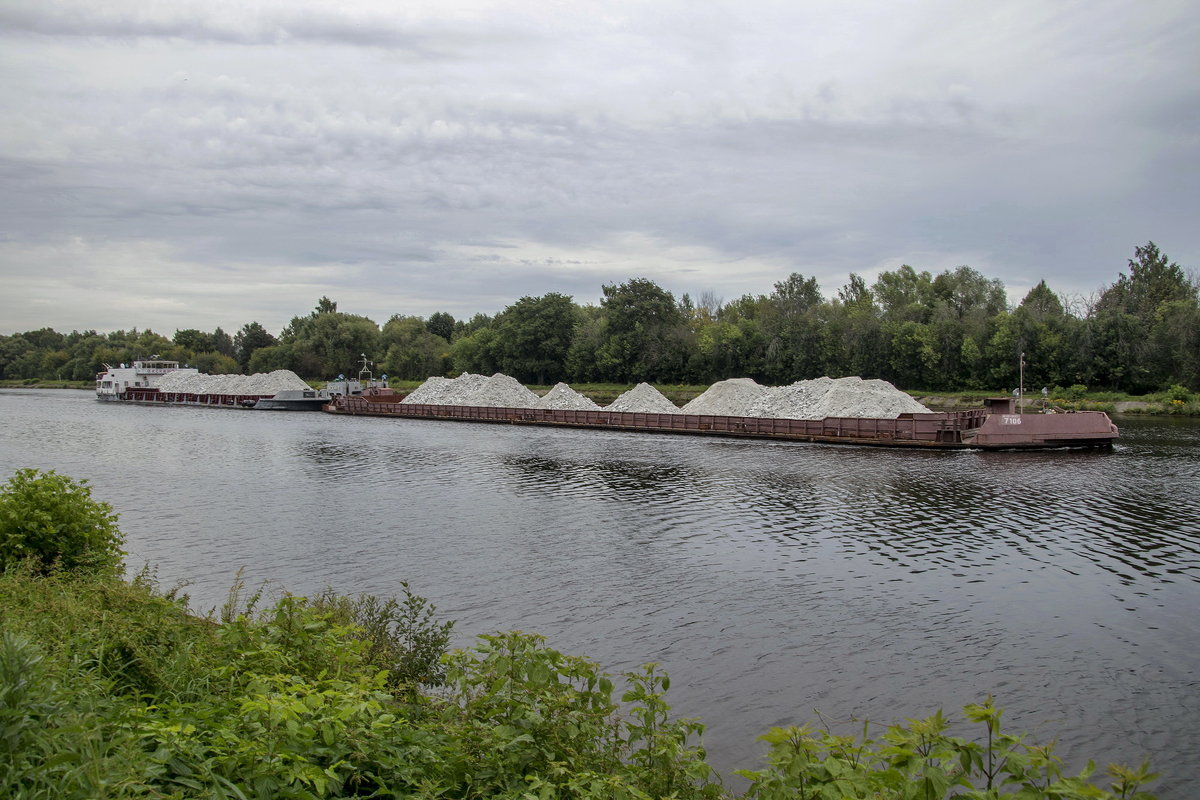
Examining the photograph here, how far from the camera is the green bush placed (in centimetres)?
1097

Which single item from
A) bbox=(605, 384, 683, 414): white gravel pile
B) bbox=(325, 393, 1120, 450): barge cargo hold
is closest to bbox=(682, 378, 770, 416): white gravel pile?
bbox=(605, 384, 683, 414): white gravel pile

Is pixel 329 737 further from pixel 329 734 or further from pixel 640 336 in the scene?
pixel 640 336

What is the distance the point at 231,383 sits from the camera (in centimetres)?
9131

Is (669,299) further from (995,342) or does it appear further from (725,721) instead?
(725,721)

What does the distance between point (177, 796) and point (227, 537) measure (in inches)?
666

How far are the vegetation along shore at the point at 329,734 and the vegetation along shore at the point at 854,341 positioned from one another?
58.4 meters

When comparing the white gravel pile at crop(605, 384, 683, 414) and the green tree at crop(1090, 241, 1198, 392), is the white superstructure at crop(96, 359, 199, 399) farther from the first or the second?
the green tree at crop(1090, 241, 1198, 392)

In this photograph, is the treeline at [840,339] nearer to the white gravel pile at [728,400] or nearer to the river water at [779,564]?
the white gravel pile at [728,400]

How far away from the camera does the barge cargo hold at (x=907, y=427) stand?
3912cm

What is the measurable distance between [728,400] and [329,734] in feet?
175

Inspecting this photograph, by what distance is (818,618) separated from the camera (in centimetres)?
1363

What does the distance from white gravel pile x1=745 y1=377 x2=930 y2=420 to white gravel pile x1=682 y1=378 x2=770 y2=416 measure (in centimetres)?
106

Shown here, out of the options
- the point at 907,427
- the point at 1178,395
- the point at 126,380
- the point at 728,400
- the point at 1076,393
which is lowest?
the point at 907,427

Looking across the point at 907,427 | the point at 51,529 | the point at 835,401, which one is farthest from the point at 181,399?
the point at 51,529
